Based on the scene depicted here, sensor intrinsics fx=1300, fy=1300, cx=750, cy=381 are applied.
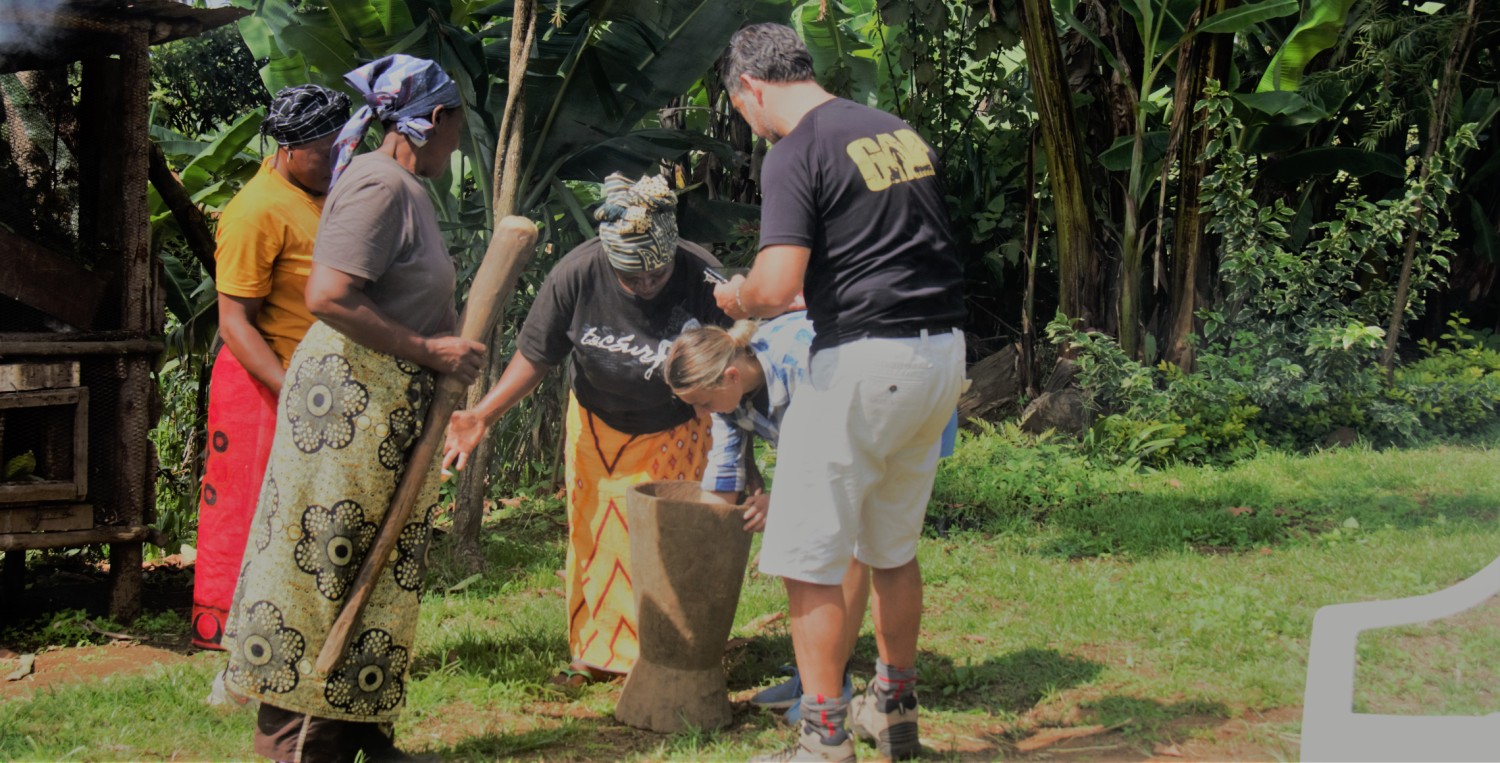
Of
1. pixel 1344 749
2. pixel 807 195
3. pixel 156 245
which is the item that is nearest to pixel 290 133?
pixel 807 195

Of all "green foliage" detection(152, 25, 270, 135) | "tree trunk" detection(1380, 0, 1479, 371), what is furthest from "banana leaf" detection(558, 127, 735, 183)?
"green foliage" detection(152, 25, 270, 135)

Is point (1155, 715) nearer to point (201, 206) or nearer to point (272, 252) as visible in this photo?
point (272, 252)

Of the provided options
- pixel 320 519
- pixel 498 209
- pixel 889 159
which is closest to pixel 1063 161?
pixel 498 209

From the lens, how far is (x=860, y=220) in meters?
3.39

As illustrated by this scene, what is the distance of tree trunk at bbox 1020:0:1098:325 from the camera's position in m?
8.41

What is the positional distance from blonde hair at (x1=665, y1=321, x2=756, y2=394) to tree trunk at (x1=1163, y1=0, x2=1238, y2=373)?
5622mm

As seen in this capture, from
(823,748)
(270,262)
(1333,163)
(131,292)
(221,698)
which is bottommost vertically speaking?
(221,698)

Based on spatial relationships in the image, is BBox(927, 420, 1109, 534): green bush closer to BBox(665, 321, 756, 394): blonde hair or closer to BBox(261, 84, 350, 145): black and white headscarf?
BBox(665, 321, 756, 394): blonde hair

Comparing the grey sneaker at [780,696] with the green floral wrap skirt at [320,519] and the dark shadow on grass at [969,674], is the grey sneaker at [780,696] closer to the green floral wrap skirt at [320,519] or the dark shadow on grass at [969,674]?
the dark shadow on grass at [969,674]

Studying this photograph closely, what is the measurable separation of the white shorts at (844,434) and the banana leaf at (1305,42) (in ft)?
18.9

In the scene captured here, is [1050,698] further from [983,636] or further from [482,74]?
[482,74]

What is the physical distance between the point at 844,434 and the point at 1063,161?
5.85 meters

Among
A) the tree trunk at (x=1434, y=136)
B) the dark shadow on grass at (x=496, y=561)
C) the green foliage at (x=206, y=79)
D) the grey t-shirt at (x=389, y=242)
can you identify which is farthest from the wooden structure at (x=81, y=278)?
the tree trunk at (x=1434, y=136)

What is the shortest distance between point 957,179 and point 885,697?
7.50m
